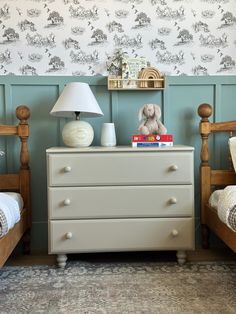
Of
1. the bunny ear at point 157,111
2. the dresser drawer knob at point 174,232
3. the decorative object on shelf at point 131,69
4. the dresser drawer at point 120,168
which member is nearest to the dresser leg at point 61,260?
the dresser drawer at point 120,168

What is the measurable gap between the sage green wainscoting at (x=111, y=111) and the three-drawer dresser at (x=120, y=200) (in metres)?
0.47

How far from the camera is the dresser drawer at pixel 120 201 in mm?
1965

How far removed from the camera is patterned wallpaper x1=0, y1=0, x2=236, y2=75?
2.35 m

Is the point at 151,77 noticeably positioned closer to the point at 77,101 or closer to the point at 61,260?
the point at 77,101

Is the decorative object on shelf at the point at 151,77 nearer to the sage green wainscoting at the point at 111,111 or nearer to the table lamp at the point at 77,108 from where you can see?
the sage green wainscoting at the point at 111,111

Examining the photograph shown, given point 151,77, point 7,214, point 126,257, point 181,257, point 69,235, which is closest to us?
point 7,214

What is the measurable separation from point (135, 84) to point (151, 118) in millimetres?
291

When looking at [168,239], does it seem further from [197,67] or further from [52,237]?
[197,67]

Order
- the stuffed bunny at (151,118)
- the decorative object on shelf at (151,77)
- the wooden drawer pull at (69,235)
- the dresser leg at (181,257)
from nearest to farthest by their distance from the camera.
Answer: the wooden drawer pull at (69,235), the dresser leg at (181,257), the stuffed bunny at (151,118), the decorative object on shelf at (151,77)

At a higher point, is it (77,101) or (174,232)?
(77,101)

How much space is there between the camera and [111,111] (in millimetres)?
2406

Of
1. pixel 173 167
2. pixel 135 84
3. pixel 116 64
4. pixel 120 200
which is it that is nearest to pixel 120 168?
pixel 120 200

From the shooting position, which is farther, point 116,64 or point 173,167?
point 116,64

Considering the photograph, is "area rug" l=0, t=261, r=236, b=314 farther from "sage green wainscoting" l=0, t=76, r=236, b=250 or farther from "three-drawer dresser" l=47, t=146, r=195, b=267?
"sage green wainscoting" l=0, t=76, r=236, b=250
